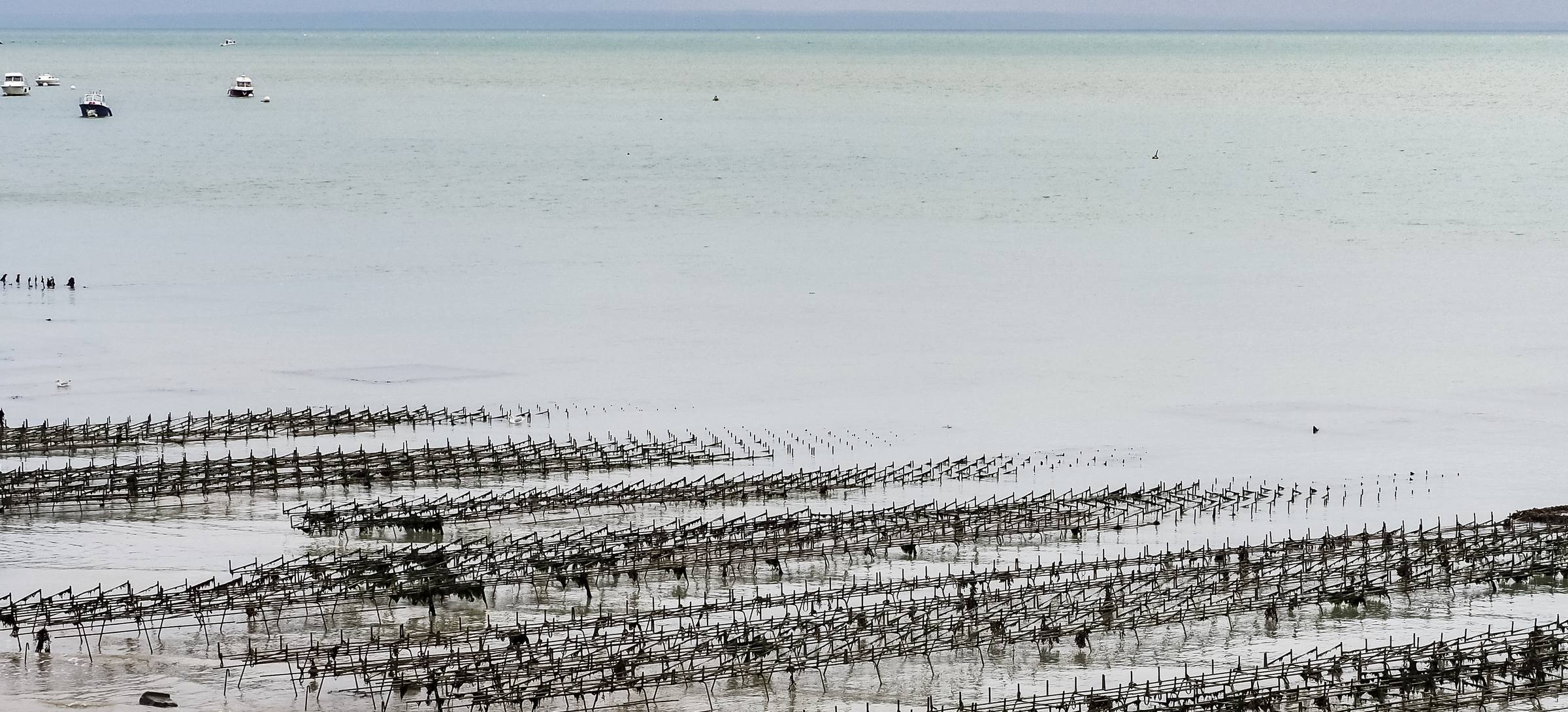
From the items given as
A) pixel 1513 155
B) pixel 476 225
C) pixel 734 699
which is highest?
pixel 1513 155

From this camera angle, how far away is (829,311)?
58.7 metres

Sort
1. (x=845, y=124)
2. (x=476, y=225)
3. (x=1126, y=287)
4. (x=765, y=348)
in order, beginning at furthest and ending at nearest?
(x=845, y=124)
(x=476, y=225)
(x=1126, y=287)
(x=765, y=348)

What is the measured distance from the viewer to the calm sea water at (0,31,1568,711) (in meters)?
38.8

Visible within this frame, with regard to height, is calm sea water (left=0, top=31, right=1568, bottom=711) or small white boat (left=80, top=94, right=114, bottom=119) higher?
small white boat (left=80, top=94, right=114, bottom=119)

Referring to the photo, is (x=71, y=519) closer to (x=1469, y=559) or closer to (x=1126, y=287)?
(x=1469, y=559)

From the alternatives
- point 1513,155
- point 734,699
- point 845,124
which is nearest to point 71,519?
point 734,699

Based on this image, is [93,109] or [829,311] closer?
[829,311]

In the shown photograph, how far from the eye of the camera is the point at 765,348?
2048 inches

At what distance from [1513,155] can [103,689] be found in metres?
125

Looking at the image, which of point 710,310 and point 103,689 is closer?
point 103,689

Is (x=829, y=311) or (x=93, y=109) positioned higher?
(x=93, y=109)

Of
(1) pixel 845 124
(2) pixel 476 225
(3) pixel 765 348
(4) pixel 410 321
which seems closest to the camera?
(3) pixel 765 348

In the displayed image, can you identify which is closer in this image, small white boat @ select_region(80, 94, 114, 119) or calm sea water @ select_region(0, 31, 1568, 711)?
calm sea water @ select_region(0, 31, 1568, 711)

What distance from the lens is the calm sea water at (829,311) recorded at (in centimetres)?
3875
